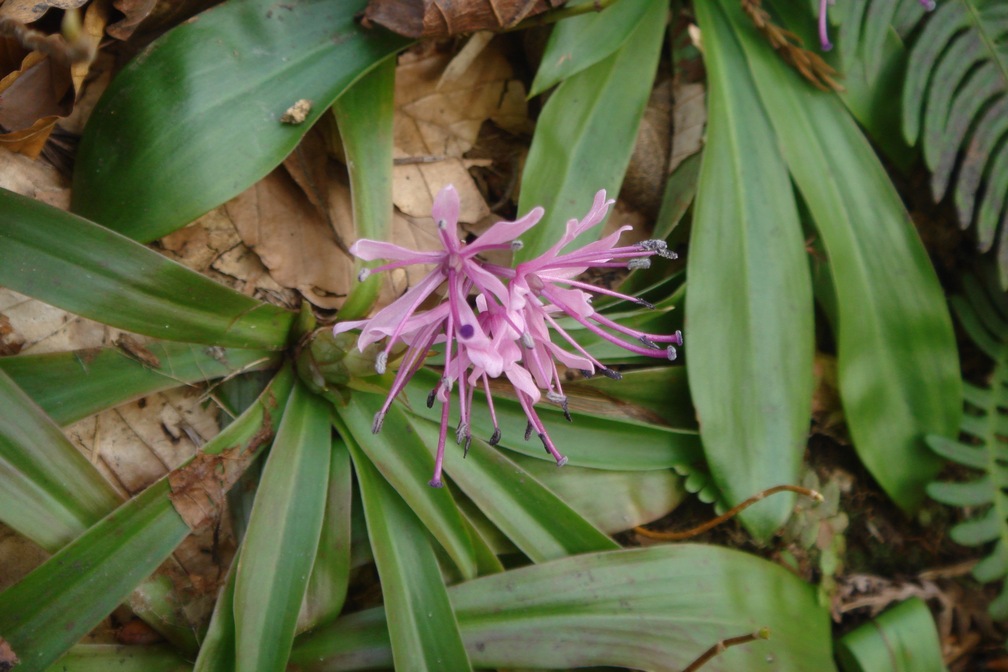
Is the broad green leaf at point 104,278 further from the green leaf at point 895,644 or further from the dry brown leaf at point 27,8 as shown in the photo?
the green leaf at point 895,644

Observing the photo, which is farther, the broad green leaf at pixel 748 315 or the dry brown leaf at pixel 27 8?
the broad green leaf at pixel 748 315

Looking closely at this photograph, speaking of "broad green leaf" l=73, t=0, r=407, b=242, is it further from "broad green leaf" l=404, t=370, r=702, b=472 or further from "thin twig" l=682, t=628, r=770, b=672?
"thin twig" l=682, t=628, r=770, b=672

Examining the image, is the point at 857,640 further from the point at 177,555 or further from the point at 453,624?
the point at 177,555

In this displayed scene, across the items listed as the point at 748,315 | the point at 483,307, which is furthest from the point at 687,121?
the point at 483,307

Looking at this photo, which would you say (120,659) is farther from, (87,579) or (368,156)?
(368,156)

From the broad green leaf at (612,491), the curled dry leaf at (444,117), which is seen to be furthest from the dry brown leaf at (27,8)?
the broad green leaf at (612,491)

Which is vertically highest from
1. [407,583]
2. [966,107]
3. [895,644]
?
[966,107]

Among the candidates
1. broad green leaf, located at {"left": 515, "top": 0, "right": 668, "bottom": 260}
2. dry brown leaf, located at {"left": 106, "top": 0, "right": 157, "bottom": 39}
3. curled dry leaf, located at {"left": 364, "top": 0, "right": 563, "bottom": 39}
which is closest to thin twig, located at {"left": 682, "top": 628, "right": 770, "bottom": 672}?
broad green leaf, located at {"left": 515, "top": 0, "right": 668, "bottom": 260}

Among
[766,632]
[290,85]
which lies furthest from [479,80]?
[766,632]
